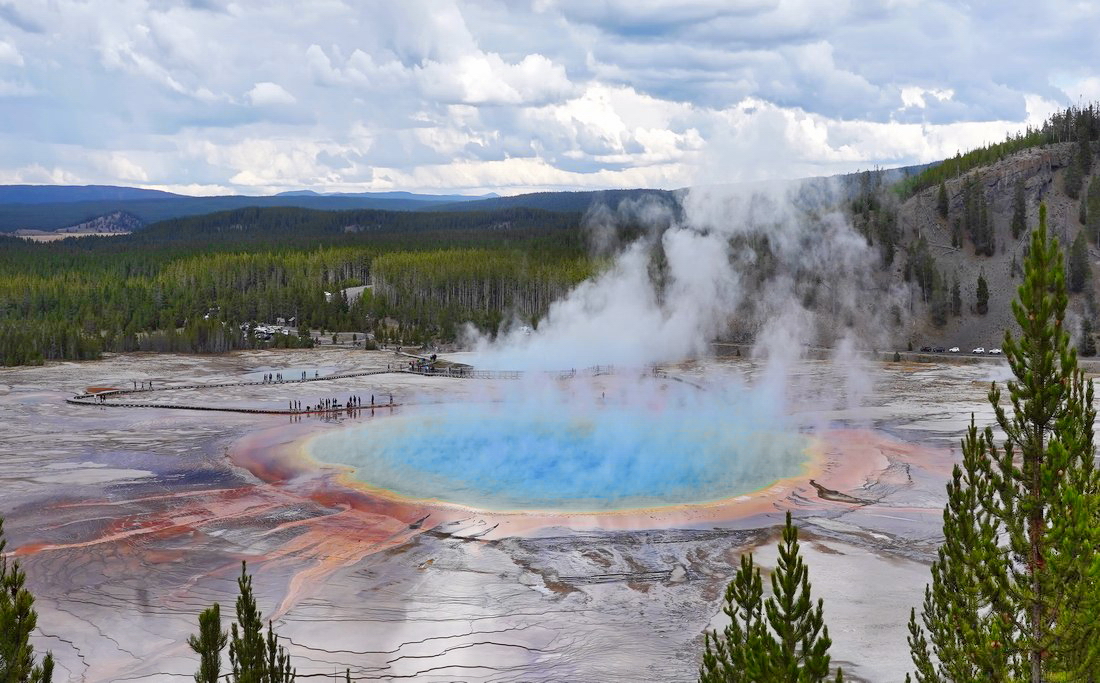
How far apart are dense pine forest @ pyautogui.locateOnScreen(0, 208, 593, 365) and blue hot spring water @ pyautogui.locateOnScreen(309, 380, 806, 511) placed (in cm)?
3793

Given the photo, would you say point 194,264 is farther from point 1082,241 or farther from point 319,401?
point 1082,241

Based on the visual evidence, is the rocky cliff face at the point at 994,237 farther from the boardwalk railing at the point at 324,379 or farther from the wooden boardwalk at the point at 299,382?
the wooden boardwalk at the point at 299,382

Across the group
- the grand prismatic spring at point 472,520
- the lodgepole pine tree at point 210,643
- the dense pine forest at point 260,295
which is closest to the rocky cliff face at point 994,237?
the grand prismatic spring at point 472,520

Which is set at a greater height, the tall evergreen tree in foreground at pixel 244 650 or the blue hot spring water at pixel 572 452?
the tall evergreen tree in foreground at pixel 244 650

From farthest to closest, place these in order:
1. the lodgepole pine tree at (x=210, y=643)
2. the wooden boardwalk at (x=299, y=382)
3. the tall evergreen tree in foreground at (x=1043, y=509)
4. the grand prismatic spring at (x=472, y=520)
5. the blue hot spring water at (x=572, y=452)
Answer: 1. the wooden boardwalk at (x=299, y=382)
2. the blue hot spring water at (x=572, y=452)
3. the grand prismatic spring at (x=472, y=520)
4. the lodgepole pine tree at (x=210, y=643)
5. the tall evergreen tree in foreground at (x=1043, y=509)

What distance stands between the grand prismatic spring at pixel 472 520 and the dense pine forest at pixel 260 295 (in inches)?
1066

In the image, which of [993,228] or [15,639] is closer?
[15,639]

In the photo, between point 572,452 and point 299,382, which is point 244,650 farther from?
point 299,382

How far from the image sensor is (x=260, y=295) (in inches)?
3885

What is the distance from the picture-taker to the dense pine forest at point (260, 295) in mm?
77438

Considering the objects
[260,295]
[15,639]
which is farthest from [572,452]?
[260,295]

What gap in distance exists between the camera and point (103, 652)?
17797 mm

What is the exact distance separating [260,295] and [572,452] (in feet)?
233

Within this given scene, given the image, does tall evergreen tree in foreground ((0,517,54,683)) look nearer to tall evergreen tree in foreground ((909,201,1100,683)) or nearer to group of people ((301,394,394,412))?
tall evergreen tree in foreground ((909,201,1100,683))
